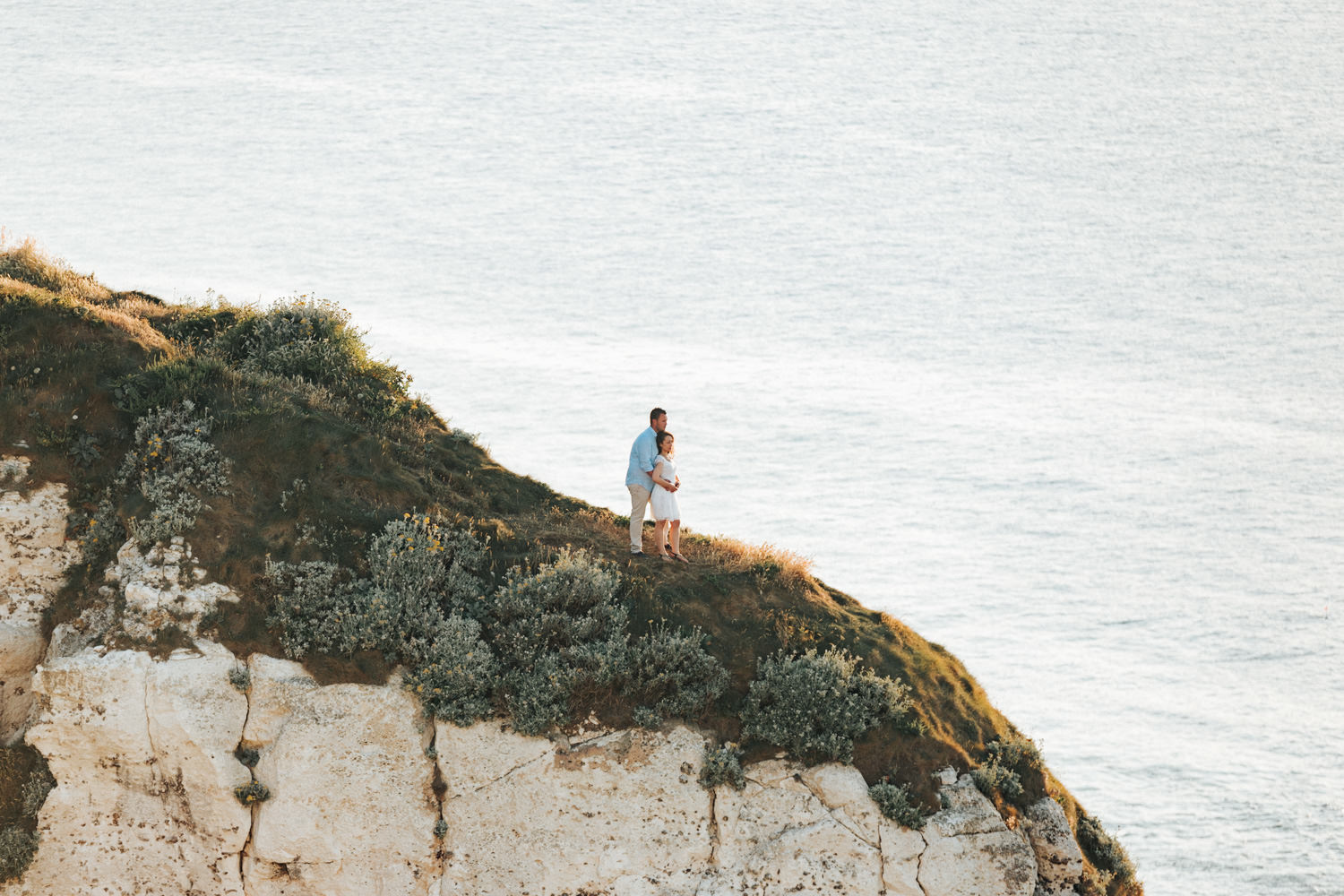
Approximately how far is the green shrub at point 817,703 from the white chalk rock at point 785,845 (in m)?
0.50

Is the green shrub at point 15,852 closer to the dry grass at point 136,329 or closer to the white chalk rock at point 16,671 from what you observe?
the white chalk rock at point 16,671

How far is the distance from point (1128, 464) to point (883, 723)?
4878 cm

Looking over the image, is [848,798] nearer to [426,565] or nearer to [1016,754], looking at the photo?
[1016,754]

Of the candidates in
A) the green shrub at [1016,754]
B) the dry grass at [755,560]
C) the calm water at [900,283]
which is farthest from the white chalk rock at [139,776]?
the calm water at [900,283]

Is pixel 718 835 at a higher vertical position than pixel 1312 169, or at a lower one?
lower

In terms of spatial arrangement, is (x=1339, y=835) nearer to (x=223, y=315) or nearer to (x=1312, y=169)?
(x=223, y=315)

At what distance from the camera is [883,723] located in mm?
16234

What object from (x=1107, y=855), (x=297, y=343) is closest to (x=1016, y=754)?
(x=1107, y=855)

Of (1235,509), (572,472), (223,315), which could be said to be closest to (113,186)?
(572,472)

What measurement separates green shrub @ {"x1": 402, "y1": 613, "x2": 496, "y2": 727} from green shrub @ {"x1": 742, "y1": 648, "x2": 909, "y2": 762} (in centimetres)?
345

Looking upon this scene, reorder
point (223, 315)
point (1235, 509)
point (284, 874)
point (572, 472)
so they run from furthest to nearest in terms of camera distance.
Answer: point (1235, 509) → point (572, 472) → point (223, 315) → point (284, 874)

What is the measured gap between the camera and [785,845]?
15289 mm

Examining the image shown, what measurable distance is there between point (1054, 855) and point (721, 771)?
4685 millimetres

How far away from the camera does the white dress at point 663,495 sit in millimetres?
17094
